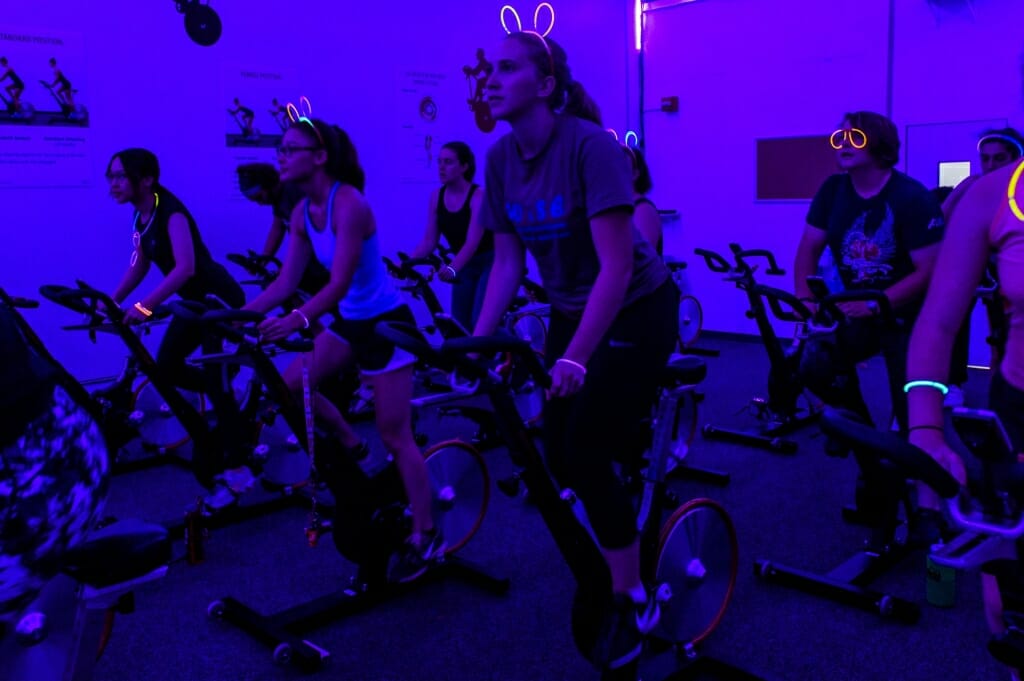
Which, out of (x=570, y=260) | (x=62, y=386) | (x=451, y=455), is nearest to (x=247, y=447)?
(x=451, y=455)

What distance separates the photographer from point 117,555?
139 centimetres

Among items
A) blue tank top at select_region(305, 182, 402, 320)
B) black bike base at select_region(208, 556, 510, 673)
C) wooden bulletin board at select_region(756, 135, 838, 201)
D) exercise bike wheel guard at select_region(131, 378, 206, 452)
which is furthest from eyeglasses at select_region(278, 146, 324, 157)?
wooden bulletin board at select_region(756, 135, 838, 201)

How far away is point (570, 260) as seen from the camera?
2.17 metres

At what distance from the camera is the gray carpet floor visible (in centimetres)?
257

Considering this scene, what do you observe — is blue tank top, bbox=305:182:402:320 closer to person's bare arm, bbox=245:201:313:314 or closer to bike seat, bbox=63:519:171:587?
person's bare arm, bbox=245:201:313:314

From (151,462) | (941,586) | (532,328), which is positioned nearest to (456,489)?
(941,586)

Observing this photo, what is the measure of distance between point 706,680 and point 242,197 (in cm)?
467

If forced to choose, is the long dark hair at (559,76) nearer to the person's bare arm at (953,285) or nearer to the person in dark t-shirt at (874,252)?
the person's bare arm at (953,285)

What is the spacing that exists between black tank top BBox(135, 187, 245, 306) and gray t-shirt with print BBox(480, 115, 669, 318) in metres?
2.20

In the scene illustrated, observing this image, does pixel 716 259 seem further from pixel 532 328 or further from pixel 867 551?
pixel 867 551

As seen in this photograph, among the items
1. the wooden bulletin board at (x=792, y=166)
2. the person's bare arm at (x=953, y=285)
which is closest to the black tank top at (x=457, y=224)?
the person's bare arm at (x=953, y=285)

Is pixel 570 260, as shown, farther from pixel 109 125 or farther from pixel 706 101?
pixel 706 101

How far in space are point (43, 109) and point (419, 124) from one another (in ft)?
9.13

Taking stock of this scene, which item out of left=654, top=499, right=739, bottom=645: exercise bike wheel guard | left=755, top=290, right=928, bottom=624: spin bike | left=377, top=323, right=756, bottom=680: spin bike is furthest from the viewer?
left=755, top=290, right=928, bottom=624: spin bike
